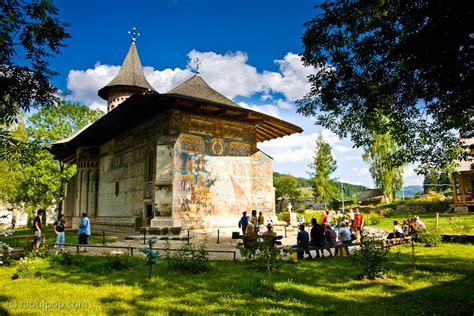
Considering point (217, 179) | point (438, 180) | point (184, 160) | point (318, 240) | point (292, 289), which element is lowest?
point (292, 289)

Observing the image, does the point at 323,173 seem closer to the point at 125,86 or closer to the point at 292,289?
the point at 125,86

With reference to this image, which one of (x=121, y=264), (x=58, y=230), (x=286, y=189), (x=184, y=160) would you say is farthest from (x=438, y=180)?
(x=286, y=189)

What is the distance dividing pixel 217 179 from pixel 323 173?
1043 inches

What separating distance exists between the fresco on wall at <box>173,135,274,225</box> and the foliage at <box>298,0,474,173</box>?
8048mm

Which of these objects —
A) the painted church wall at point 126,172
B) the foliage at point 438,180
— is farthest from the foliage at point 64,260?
the foliage at point 438,180

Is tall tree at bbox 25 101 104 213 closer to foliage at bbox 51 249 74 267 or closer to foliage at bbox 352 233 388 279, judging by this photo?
foliage at bbox 51 249 74 267

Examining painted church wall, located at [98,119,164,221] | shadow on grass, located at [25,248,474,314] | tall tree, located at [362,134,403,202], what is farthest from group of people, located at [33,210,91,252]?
tall tree, located at [362,134,403,202]

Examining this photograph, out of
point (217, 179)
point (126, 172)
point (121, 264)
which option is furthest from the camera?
point (126, 172)

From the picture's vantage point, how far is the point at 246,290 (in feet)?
19.0

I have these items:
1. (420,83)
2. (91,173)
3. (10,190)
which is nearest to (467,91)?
(420,83)

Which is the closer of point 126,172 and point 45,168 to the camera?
point 126,172

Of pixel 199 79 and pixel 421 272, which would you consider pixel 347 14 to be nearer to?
pixel 421 272

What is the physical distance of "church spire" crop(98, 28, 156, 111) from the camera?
27125 millimetres

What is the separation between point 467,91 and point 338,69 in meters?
2.31
